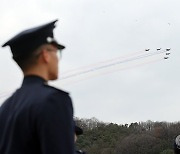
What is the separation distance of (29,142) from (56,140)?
17 centimetres

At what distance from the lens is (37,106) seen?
2742 millimetres

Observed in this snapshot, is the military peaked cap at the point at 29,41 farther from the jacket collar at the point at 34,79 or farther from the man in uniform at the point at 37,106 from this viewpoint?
the jacket collar at the point at 34,79

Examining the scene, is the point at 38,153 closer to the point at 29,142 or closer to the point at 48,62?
the point at 29,142

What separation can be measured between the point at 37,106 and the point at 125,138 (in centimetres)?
9467

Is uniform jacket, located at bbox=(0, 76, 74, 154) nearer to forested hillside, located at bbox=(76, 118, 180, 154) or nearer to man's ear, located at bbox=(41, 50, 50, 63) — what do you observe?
man's ear, located at bbox=(41, 50, 50, 63)

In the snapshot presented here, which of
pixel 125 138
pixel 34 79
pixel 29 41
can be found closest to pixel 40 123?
pixel 34 79

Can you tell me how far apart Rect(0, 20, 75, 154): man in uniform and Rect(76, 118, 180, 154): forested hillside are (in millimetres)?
79256

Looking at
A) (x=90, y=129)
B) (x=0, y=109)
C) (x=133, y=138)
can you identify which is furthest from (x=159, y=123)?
(x=0, y=109)

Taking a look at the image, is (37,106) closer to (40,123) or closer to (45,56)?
(40,123)

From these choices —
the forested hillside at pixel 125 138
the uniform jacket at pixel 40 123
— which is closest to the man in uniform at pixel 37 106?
the uniform jacket at pixel 40 123

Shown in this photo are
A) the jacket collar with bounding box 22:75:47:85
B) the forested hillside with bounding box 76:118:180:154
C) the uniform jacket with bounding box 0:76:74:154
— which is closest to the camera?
the uniform jacket with bounding box 0:76:74:154

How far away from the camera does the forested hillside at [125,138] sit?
8817cm

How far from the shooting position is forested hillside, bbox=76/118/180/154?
88.2 m

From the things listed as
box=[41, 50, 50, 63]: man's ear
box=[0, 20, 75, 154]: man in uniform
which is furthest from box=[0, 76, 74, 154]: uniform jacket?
box=[41, 50, 50, 63]: man's ear
